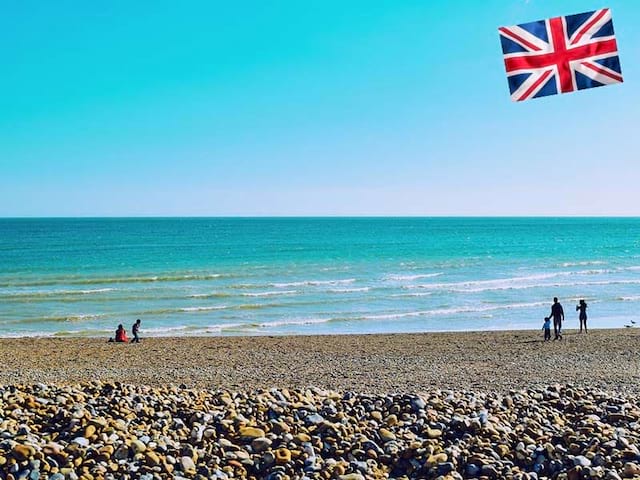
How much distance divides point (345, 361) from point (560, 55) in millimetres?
10932

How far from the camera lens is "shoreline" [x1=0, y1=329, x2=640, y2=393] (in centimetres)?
1441

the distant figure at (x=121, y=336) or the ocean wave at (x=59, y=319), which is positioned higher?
the distant figure at (x=121, y=336)

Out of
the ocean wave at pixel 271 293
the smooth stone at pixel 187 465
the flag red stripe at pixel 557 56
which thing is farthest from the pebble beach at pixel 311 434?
the ocean wave at pixel 271 293

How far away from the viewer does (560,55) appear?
804 centimetres

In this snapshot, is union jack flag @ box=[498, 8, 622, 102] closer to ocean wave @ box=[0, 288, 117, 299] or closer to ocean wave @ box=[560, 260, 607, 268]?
ocean wave @ box=[0, 288, 117, 299]

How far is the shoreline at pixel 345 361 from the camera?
567 inches

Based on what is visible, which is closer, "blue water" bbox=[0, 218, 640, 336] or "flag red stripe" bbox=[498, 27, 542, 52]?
"flag red stripe" bbox=[498, 27, 542, 52]

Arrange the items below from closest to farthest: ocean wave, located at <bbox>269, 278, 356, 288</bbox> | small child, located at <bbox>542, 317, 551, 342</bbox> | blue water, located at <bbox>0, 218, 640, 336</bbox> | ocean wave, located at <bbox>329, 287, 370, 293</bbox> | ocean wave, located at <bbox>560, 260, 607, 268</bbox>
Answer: small child, located at <bbox>542, 317, 551, 342</bbox> < blue water, located at <bbox>0, 218, 640, 336</bbox> < ocean wave, located at <bbox>329, 287, 370, 293</bbox> < ocean wave, located at <bbox>269, 278, 356, 288</bbox> < ocean wave, located at <bbox>560, 260, 607, 268</bbox>

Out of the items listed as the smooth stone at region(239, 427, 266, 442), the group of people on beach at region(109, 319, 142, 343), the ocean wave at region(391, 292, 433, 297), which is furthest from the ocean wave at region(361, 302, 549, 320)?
the smooth stone at region(239, 427, 266, 442)

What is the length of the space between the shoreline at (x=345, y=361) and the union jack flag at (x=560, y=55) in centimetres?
710

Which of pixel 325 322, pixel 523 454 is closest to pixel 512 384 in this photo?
pixel 523 454

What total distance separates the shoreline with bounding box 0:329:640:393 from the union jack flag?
710cm

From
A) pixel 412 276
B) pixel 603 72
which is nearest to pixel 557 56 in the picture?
pixel 603 72

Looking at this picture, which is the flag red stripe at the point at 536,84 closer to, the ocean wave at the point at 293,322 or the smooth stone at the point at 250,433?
the smooth stone at the point at 250,433
